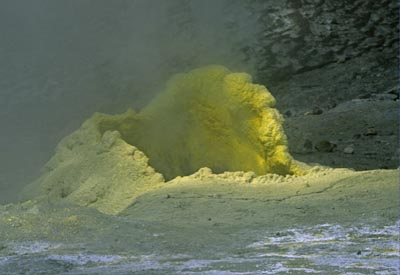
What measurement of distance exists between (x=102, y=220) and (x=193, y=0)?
24.7 ft

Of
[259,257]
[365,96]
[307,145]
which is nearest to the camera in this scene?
[259,257]

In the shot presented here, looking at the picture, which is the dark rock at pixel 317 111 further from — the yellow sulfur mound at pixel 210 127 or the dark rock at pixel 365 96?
the yellow sulfur mound at pixel 210 127

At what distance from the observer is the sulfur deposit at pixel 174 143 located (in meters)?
5.42

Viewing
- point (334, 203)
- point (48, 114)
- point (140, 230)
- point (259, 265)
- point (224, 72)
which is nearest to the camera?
point (259, 265)

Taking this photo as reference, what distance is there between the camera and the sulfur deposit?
5.42 m

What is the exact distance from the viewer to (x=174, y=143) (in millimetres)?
6531

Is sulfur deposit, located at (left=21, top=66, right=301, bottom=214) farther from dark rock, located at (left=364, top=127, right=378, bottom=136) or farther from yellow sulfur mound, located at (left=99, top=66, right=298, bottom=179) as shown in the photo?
dark rock, located at (left=364, top=127, right=378, bottom=136)

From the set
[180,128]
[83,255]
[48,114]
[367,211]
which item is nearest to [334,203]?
[367,211]

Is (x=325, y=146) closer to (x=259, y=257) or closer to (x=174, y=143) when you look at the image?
(x=174, y=143)

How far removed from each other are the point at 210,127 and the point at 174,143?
368 mm

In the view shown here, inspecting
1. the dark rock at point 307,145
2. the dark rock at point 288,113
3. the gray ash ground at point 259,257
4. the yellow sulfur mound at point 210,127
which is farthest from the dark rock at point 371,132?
the gray ash ground at point 259,257

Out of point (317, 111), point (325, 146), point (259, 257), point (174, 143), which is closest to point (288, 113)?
point (317, 111)

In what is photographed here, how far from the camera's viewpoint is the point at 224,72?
20.1ft

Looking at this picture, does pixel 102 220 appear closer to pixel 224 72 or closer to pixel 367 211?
pixel 367 211
